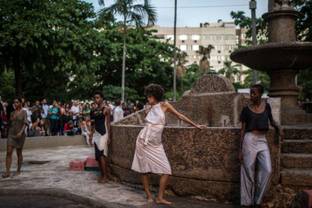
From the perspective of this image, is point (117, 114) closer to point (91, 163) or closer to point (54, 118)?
point (54, 118)

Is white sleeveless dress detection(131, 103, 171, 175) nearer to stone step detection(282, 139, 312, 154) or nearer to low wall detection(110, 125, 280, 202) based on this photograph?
low wall detection(110, 125, 280, 202)

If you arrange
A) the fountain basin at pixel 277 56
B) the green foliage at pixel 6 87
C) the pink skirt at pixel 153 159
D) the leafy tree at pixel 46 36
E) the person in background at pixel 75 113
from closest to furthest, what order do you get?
1. the pink skirt at pixel 153 159
2. the fountain basin at pixel 277 56
3. the leafy tree at pixel 46 36
4. the person in background at pixel 75 113
5. the green foliage at pixel 6 87

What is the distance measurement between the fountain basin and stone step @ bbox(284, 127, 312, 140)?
89.4 inches

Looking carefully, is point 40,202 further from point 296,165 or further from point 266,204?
point 296,165

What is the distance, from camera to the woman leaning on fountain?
6.48 m

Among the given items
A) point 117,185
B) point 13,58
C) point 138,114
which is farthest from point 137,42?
point 117,185

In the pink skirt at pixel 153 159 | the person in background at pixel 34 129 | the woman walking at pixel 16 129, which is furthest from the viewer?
the person in background at pixel 34 129

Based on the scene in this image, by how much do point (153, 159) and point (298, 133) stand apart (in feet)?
8.31

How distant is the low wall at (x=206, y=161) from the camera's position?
7.20 metres

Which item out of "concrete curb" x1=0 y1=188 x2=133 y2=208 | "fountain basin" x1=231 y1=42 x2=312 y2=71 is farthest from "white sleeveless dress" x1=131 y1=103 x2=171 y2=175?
"fountain basin" x1=231 y1=42 x2=312 y2=71

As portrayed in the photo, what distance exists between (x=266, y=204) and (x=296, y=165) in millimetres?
861

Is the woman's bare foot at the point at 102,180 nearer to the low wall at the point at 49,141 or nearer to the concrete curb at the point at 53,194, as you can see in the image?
the concrete curb at the point at 53,194

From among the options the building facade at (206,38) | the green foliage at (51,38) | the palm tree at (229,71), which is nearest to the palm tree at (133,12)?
the green foliage at (51,38)

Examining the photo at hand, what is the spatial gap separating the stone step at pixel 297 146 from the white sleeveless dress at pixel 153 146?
1951 mm
